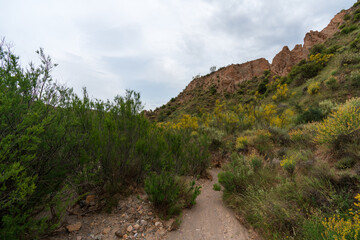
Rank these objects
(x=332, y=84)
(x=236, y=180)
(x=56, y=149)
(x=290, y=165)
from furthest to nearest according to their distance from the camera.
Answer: (x=332, y=84) → (x=236, y=180) → (x=290, y=165) → (x=56, y=149)

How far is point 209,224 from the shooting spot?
302 cm

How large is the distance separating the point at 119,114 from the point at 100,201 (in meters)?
2.13

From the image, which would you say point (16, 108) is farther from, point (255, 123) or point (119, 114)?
point (255, 123)

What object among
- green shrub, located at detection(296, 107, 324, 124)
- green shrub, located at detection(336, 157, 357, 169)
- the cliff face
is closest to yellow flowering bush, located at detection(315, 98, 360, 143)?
green shrub, located at detection(336, 157, 357, 169)

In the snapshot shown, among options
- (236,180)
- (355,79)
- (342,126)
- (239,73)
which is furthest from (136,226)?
(239,73)

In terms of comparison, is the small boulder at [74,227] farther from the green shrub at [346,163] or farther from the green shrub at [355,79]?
the green shrub at [355,79]

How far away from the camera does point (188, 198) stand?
11.7ft

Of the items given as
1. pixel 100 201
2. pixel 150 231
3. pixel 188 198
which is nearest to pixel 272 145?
pixel 188 198

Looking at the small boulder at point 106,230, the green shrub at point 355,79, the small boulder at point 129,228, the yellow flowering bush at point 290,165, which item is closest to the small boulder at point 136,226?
the small boulder at point 129,228

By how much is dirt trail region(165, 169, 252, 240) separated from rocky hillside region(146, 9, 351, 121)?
66.0 feet

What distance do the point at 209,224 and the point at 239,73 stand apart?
38.4 m

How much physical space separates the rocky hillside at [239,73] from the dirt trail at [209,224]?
20.1 m

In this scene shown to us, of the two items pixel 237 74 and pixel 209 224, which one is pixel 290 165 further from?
pixel 237 74

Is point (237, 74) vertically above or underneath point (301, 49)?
underneath
